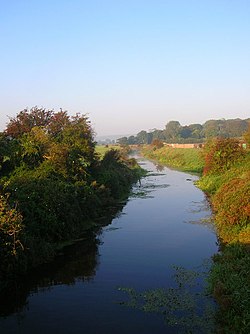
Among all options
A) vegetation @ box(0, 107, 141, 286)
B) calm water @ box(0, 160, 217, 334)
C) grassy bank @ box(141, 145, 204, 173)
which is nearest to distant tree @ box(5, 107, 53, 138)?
vegetation @ box(0, 107, 141, 286)

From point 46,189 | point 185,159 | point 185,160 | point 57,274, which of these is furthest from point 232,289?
point 185,159

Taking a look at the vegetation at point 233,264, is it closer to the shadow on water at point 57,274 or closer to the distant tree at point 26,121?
the shadow on water at point 57,274

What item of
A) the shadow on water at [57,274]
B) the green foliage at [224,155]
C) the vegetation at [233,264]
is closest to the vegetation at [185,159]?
the green foliage at [224,155]

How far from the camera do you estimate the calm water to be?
12.6 meters

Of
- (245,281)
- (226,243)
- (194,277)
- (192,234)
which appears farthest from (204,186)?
(245,281)

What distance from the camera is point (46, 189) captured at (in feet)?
71.7

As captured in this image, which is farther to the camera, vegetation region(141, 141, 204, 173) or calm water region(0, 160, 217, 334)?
vegetation region(141, 141, 204, 173)

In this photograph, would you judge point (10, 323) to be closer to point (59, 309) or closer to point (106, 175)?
point (59, 309)

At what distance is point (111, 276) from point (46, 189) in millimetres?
7494

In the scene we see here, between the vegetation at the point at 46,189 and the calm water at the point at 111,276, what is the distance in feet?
4.36

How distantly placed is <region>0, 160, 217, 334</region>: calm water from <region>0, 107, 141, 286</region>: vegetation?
1.33 meters

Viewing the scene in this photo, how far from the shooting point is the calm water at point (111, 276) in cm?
1258

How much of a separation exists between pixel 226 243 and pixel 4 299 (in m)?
11.4

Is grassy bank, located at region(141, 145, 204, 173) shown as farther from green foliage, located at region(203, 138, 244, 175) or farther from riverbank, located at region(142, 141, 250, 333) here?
riverbank, located at region(142, 141, 250, 333)
